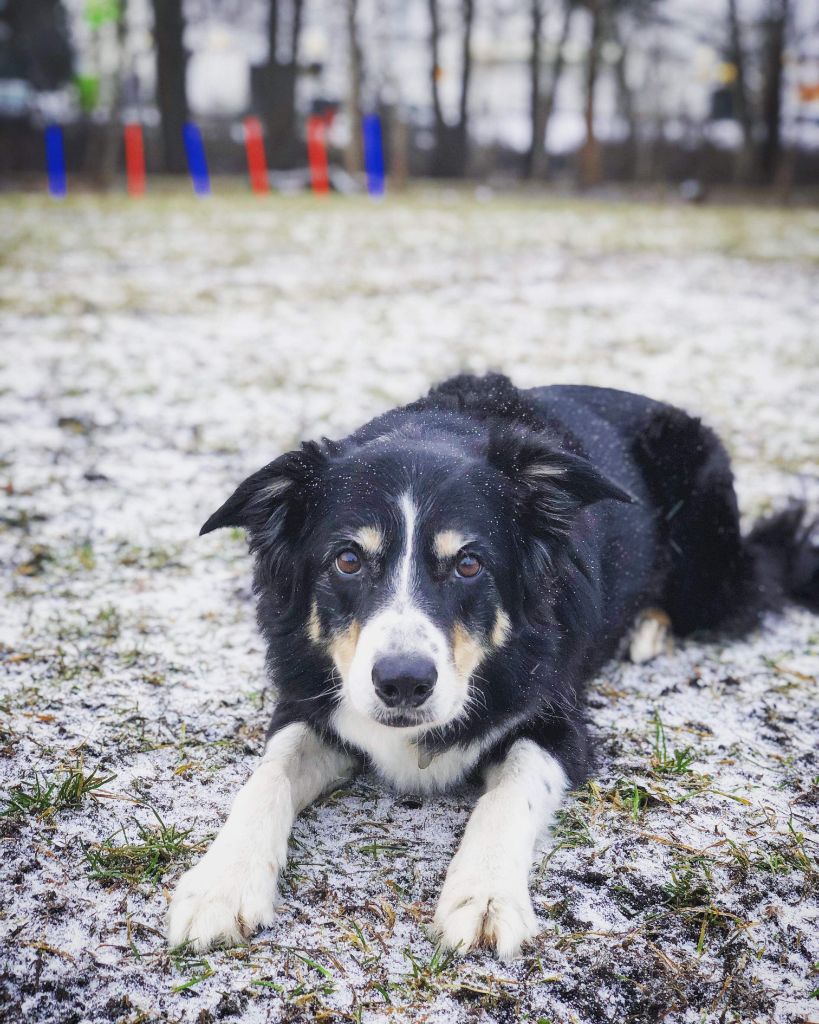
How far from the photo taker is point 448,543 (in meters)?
2.71

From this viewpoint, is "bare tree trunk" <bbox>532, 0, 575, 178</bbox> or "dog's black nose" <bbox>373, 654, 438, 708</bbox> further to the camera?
"bare tree trunk" <bbox>532, 0, 575, 178</bbox>

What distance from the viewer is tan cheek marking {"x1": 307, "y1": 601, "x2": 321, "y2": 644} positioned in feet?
9.34

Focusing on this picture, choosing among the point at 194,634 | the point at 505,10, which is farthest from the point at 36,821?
the point at 505,10

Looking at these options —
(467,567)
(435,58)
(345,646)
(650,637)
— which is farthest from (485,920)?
(435,58)

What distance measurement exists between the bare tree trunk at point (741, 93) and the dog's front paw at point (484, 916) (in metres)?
32.0

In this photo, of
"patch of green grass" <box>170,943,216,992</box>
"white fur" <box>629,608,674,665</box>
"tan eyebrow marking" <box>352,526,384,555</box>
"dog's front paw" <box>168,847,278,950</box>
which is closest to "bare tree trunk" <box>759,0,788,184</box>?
"white fur" <box>629,608,674,665</box>

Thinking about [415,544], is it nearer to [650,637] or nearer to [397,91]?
[650,637]

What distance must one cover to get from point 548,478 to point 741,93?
109 ft

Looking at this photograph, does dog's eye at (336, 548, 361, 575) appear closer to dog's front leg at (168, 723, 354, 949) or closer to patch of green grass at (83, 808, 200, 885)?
dog's front leg at (168, 723, 354, 949)

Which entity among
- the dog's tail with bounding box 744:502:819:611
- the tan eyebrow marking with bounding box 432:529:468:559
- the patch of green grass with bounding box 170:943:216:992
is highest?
the tan eyebrow marking with bounding box 432:529:468:559

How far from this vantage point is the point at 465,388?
11.8 feet

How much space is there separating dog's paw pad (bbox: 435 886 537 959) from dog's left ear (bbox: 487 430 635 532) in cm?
111

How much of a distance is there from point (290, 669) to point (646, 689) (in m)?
1.51

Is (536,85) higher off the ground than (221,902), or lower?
higher
